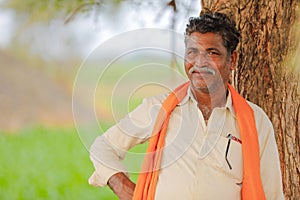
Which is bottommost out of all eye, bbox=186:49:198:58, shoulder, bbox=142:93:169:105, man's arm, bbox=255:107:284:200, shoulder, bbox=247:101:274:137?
man's arm, bbox=255:107:284:200

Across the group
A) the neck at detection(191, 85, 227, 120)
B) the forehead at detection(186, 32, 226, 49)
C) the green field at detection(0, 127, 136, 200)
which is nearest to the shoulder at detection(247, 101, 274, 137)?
the neck at detection(191, 85, 227, 120)

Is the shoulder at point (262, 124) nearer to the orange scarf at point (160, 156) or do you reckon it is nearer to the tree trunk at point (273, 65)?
the orange scarf at point (160, 156)

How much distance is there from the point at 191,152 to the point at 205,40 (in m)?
0.31

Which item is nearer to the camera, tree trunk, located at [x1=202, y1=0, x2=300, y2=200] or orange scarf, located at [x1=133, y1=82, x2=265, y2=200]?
orange scarf, located at [x1=133, y1=82, x2=265, y2=200]

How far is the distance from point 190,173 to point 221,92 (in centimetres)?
27

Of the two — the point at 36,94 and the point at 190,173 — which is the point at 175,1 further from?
the point at 36,94

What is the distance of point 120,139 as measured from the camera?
70.7 inches

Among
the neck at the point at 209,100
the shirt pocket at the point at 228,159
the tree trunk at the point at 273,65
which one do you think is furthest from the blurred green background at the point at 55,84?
the tree trunk at the point at 273,65

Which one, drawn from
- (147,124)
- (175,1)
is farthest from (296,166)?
(175,1)

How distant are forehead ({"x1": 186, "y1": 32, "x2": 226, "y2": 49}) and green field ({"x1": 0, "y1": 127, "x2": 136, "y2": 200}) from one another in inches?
175

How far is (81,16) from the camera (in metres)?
3.49

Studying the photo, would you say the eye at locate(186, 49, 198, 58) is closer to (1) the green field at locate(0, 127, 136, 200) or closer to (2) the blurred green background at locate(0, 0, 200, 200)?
(2) the blurred green background at locate(0, 0, 200, 200)

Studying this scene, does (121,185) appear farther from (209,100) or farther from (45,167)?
(45,167)

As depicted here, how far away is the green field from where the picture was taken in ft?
20.3
